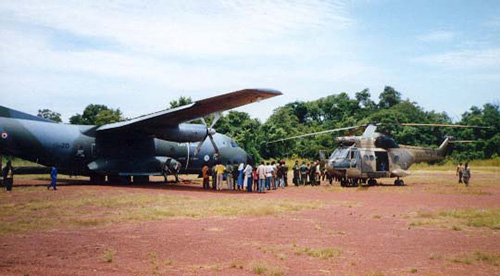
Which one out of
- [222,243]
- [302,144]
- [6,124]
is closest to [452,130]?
[302,144]

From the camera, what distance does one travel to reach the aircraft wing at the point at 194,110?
18688mm

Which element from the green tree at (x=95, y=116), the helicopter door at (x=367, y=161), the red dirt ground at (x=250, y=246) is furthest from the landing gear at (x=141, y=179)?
the green tree at (x=95, y=116)

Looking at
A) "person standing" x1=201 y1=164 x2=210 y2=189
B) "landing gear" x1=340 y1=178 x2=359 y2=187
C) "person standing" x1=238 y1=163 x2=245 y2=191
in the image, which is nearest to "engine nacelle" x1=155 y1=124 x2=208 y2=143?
"person standing" x1=201 y1=164 x2=210 y2=189

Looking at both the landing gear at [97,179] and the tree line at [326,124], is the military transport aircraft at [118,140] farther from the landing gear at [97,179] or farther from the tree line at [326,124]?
the tree line at [326,124]

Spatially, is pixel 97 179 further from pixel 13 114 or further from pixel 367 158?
pixel 367 158

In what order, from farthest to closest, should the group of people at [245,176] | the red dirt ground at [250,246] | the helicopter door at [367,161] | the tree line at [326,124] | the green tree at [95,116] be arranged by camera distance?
the green tree at [95,116] → the tree line at [326,124] → the helicopter door at [367,161] → the group of people at [245,176] → the red dirt ground at [250,246]

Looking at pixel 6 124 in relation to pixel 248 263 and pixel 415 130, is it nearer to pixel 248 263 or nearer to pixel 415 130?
pixel 248 263

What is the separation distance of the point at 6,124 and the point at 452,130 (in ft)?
196

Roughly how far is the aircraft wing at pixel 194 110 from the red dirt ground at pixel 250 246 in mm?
7196

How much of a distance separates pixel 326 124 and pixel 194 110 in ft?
170

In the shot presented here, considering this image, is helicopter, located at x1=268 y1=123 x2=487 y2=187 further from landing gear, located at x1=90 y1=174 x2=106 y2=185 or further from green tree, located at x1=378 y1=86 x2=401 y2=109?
green tree, located at x1=378 y1=86 x2=401 y2=109

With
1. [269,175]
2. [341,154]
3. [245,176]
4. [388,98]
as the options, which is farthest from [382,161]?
[388,98]

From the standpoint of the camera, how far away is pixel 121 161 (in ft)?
77.4

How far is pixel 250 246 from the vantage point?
870 centimetres
